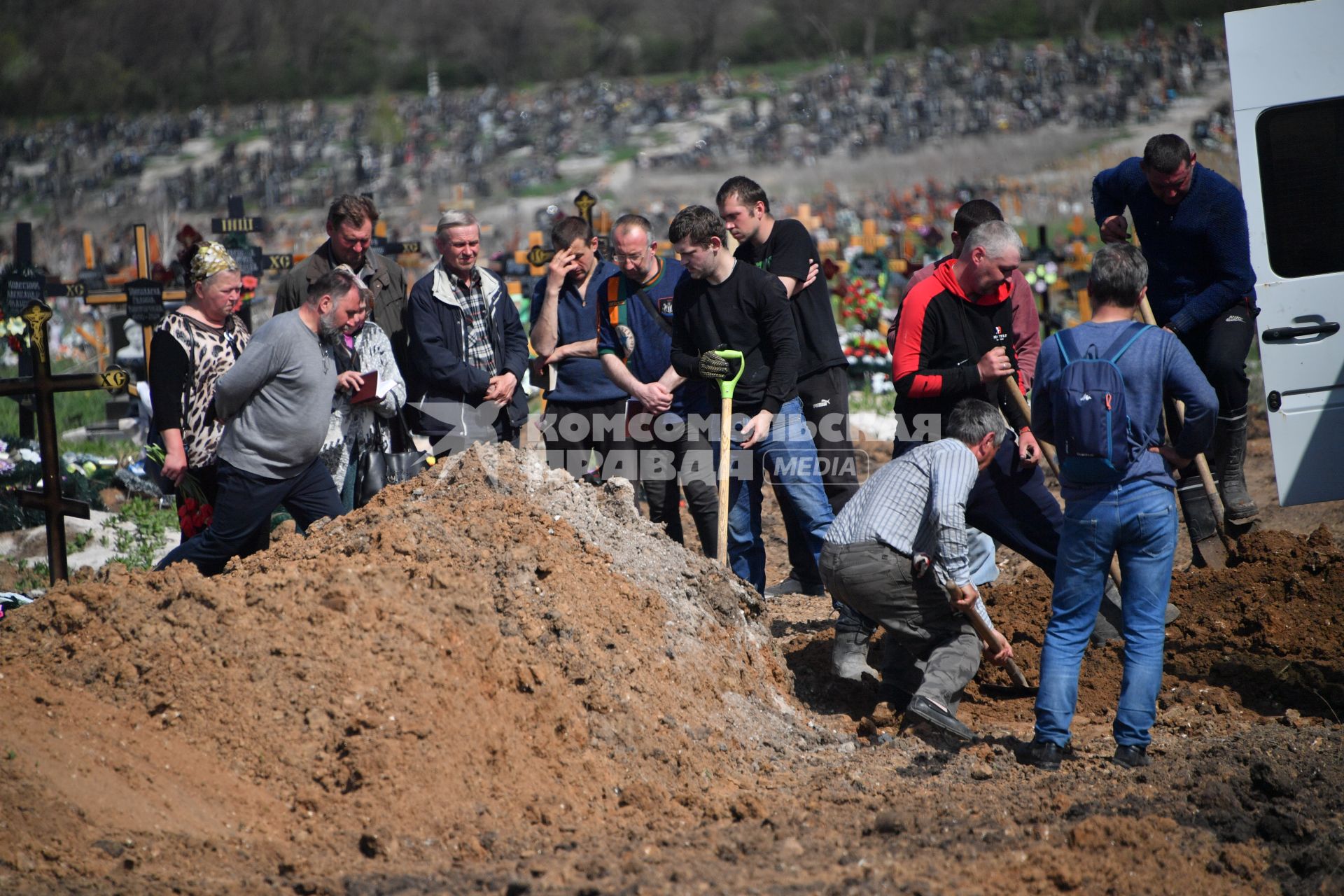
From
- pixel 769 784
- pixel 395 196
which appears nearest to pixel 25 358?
pixel 769 784

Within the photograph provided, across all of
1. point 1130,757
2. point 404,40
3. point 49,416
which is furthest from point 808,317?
point 404,40

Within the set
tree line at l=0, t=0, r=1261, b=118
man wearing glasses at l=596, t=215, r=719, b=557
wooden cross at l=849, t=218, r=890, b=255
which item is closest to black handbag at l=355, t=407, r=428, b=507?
man wearing glasses at l=596, t=215, r=719, b=557

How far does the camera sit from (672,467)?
673 cm

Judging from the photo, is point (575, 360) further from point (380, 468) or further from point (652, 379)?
point (380, 468)

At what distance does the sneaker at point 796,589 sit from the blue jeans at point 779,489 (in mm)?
391

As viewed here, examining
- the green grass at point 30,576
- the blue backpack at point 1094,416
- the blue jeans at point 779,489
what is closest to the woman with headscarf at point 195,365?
the green grass at point 30,576

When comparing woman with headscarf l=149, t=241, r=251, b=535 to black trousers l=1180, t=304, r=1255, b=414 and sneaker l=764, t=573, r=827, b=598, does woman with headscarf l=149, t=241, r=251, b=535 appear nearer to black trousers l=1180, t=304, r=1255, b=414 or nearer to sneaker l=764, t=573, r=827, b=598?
sneaker l=764, t=573, r=827, b=598

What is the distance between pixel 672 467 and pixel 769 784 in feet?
8.27

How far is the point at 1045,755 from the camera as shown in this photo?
4527 mm

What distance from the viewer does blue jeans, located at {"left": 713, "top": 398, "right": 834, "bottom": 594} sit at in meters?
6.12

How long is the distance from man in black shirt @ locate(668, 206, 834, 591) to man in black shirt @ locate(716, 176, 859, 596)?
0.81ft

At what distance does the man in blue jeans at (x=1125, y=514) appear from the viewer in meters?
4.34

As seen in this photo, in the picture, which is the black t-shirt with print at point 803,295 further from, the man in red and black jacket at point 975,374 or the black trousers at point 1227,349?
the black trousers at point 1227,349

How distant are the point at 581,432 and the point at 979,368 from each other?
7.63 feet
